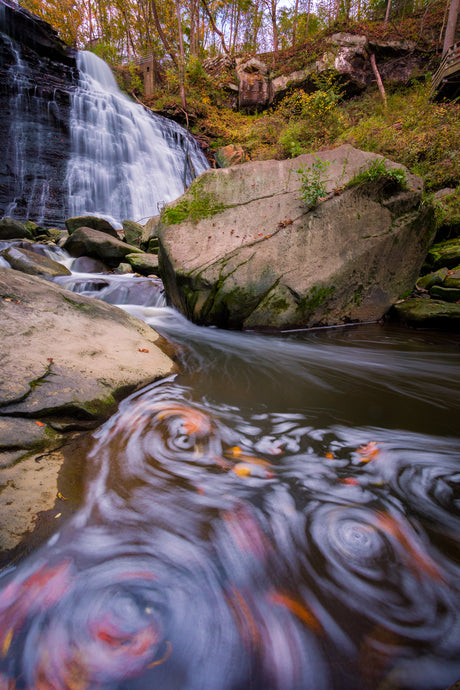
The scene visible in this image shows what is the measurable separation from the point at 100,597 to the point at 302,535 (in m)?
0.78

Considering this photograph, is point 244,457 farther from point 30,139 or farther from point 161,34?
point 161,34

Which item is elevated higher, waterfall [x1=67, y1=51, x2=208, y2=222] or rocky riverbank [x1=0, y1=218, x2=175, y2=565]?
waterfall [x1=67, y1=51, x2=208, y2=222]

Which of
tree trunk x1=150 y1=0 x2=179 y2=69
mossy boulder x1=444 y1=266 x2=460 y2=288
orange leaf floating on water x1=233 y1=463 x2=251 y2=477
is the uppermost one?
tree trunk x1=150 y1=0 x2=179 y2=69

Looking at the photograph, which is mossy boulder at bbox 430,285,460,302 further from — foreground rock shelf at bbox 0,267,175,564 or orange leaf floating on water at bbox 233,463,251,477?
orange leaf floating on water at bbox 233,463,251,477

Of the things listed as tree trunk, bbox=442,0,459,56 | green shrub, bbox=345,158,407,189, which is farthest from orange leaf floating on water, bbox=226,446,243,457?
tree trunk, bbox=442,0,459,56

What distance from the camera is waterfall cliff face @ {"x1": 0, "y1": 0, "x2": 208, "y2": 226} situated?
466 inches

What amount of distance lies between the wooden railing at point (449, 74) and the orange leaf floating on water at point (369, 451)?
14924 millimetres

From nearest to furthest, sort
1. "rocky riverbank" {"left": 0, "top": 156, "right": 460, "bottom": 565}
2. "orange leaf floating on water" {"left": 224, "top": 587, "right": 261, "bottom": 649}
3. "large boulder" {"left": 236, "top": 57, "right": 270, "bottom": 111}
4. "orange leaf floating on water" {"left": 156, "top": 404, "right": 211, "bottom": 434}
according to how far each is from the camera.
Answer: "orange leaf floating on water" {"left": 224, "top": 587, "right": 261, "bottom": 649}, "orange leaf floating on water" {"left": 156, "top": 404, "right": 211, "bottom": 434}, "rocky riverbank" {"left": 0, "top": 156, "right": 460, "bottom": 565}, "large boulder" {"left": 236, "top": 57, "right": 270, "bottom": 111}

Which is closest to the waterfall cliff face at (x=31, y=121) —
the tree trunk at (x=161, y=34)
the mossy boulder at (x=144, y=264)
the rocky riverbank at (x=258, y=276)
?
the mossy boulder at (x=144, y=264)

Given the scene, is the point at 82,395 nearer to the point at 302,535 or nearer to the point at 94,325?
the point at 94,325

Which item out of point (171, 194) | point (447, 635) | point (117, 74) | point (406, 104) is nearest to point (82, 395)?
point (447, 635)

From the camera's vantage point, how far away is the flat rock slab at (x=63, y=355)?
72.7 inches

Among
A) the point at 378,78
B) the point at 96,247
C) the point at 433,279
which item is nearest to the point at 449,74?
the point at 378,78

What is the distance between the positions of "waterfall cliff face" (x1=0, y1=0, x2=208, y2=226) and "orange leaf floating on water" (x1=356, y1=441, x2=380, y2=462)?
1235cm
